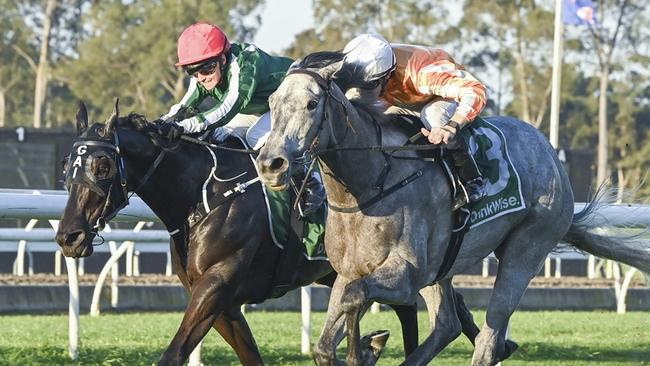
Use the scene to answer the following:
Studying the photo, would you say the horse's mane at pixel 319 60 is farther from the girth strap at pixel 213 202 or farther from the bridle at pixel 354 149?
the girth strap at pixel 213 202

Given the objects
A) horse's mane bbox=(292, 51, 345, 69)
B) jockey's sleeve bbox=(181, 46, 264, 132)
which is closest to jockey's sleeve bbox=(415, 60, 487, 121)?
horse's mane bbox=(292, 51, 345, 69)

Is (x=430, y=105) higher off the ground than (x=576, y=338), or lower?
higher

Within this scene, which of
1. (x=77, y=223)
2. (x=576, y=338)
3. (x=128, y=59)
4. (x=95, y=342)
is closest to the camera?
(x=77, y=223)

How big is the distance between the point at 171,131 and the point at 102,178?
0.48 m

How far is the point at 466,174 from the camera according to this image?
5.76 m

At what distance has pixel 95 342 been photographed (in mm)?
8914

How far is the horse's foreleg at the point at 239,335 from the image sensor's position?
20.6 feet

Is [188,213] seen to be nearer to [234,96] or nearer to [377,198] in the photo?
[234,96]

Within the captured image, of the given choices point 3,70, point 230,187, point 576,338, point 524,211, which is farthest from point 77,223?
point 3,70

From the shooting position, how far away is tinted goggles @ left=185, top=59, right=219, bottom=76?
6.13m

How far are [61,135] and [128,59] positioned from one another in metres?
20.9

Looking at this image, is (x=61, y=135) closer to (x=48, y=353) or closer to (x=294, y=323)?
(x=294, y=323)

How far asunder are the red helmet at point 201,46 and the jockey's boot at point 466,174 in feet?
3.83

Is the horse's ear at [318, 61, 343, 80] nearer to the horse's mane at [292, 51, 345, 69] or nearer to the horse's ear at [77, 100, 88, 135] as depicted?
the horse's mane at [292, 51, 345, 69]
